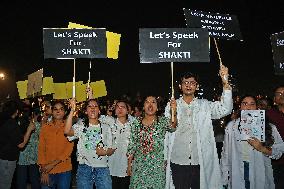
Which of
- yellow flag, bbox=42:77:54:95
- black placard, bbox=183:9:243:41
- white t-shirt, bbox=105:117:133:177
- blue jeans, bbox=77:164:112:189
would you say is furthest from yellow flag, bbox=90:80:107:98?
black placard, bbox=183:9:243:41

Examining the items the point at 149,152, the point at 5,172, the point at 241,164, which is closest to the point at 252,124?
the point at 241,164

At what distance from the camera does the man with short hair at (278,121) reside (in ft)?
19.8

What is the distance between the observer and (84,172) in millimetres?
5957

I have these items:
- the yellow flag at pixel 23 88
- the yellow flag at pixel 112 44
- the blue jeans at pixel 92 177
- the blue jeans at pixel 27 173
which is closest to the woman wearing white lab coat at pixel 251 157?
the blue jeans at pixel 92 177

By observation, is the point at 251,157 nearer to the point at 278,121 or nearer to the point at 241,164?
the point at 241,164

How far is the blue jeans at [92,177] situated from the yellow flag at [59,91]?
513cm

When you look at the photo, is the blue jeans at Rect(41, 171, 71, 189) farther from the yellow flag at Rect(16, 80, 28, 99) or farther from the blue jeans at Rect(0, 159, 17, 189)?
the yellow flag at Rect(16, 80, 28, 99)

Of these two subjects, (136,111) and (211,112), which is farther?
(136,111)

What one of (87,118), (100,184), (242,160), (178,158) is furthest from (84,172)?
(242,160)

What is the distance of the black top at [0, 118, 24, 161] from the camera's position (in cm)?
702

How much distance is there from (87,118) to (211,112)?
2.09 m

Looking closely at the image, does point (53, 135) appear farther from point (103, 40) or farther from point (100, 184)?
point (103, 40)

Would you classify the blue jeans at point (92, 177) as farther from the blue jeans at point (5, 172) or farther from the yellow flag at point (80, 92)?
the yellow flag at point (80, 92)

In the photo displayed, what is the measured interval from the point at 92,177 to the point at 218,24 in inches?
134
